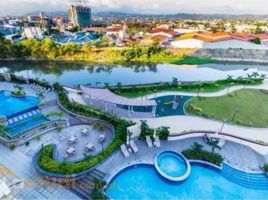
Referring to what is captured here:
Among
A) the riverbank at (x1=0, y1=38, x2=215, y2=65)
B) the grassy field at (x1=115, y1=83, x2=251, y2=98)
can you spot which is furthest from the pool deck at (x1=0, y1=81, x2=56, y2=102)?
the riverbank at (x1=0, y1=38, x2=215, y2=65)

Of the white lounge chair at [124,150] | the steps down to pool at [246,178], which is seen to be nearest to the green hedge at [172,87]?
the white lounge chair at [124,150]

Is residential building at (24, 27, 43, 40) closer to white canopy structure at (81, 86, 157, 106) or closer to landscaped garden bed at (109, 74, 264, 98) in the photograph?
landscaped garden bed at (109, 74, 264, 98)

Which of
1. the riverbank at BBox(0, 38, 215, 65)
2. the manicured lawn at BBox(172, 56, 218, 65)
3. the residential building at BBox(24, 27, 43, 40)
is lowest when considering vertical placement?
the manicured lawn at BBox(172, 56, 218, 65)

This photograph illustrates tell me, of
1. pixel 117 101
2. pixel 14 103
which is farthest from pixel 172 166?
pixel 14 103

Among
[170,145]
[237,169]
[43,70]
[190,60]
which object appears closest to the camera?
[237,169]

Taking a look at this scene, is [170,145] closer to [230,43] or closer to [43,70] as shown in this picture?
[43,70]

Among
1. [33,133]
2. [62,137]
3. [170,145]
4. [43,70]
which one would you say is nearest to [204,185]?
[170,145]
